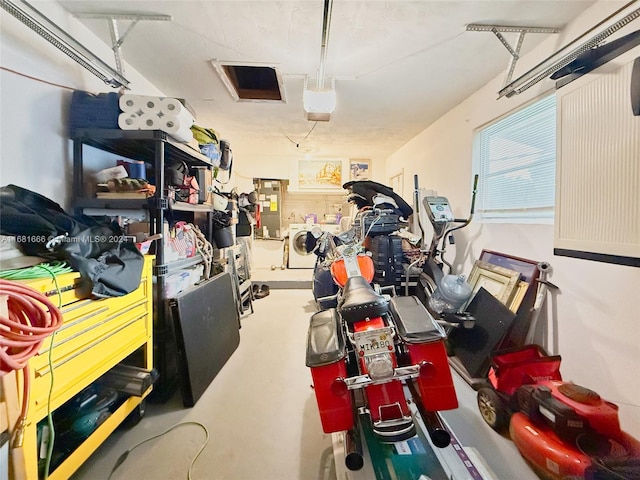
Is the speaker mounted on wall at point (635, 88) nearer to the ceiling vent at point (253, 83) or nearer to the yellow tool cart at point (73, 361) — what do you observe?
the ceiling vent at point (253, 83)

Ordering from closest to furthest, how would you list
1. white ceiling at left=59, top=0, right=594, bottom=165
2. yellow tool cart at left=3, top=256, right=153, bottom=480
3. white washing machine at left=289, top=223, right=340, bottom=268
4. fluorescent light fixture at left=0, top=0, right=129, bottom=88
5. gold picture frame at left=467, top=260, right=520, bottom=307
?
yellow tool cart at left=3, top=256, right=153, bottom=480 → fluorescent light fixture at left=0, top=0, right=129, bottom=88 → white ceiling at left=59, top=0, right=594, bottom=165 → gold picture frame at left=467, top=260, right=520, bottom=307 → white washing machine at left=289, top=223, right=340, bottom=268

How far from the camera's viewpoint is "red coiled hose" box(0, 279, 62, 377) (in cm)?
78

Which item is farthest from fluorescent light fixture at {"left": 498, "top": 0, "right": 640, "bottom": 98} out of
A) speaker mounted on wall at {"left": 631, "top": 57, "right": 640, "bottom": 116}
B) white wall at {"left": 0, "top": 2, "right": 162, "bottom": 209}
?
white wall at {"left": 0, "top": 2, "right": 162, "bottom": 209}

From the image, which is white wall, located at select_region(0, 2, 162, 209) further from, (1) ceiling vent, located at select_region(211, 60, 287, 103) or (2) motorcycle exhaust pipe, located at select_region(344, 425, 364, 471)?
(2) motorcycle exhaust pipe, located at select_region(344, 425, 364, 471)

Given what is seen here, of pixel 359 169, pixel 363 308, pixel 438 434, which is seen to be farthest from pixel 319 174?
pixel 438 434

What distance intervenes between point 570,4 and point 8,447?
11.0 ft

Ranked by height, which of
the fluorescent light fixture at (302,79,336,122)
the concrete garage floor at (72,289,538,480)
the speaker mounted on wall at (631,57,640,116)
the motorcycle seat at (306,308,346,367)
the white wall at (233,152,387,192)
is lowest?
the concrete garage floor at (72,289,538,480)

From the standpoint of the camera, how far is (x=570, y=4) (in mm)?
1549

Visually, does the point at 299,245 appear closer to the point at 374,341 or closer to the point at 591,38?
the point at 374,341

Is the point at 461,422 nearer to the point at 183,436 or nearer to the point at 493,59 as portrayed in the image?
the point at 183,436

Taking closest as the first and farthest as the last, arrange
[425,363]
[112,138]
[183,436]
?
[425,363] < [183,436] < [112,138]

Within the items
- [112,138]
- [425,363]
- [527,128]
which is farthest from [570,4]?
[112,138]

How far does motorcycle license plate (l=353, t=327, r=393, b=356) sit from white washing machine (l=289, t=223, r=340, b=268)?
4418 mm

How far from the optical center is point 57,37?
51.6 inches
